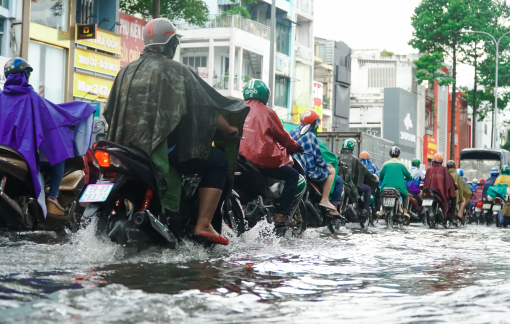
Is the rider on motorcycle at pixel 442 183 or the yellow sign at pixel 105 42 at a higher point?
the yellow sign at pixel 105 42

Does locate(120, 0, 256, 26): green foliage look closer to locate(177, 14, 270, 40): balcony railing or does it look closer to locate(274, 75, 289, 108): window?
locate(177, 14, 270, 40): balcony railing

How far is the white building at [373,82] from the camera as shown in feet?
203

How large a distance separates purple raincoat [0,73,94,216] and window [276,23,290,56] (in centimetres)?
3853

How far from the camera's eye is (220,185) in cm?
580

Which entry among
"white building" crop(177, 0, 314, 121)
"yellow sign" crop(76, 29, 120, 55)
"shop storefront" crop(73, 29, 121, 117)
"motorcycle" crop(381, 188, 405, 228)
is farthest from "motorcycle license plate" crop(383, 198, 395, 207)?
"white building" crop(177, 0, 314, 121)

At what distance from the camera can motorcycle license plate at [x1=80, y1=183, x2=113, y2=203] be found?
507 centimetres

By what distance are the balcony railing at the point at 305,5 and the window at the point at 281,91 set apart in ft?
17.3

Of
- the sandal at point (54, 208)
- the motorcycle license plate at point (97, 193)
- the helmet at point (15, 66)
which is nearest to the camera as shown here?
the motorcycle license plate at point (97, 193)

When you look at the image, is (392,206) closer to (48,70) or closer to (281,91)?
(48,70)

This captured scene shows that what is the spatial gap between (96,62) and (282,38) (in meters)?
21.2

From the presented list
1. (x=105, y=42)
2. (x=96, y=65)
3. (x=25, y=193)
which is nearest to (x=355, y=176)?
(x=25, y=193)

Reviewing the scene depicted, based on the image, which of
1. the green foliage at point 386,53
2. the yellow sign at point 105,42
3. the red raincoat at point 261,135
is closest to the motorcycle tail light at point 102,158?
the red raincoat at point 261,135

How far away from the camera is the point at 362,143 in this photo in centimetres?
3048

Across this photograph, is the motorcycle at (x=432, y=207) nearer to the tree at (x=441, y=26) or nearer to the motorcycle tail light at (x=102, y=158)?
the motorcycle tail light at (x=102, y=158)
